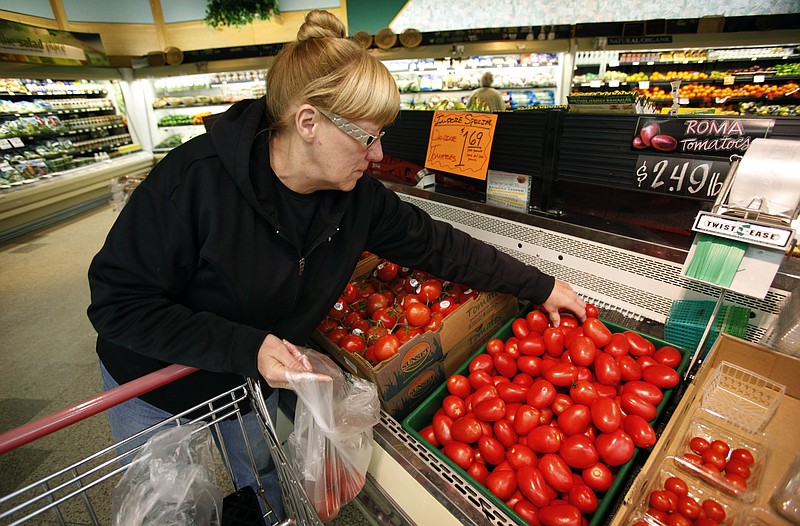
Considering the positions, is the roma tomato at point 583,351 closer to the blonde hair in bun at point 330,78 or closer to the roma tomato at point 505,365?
the roma tomato at point 505,365

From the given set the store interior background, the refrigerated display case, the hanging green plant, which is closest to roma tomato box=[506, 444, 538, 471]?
the store interior background

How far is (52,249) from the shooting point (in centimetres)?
535

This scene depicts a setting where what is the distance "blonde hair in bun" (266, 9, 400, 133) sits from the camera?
0.99 metres

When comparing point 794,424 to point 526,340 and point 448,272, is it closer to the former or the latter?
point 526,340

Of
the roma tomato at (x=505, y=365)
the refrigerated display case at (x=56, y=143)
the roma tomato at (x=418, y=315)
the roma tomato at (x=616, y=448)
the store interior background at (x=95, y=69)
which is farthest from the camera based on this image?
the refrigerated display case at (x=56, y=143)

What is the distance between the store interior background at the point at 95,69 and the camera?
2830 mm

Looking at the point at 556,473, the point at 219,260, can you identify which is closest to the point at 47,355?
the point at 219,260

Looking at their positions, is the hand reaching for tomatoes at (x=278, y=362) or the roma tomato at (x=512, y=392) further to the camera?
the roma tomato at (x=512, y=392)

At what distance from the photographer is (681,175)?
49.5 inches

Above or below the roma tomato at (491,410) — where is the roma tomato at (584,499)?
below

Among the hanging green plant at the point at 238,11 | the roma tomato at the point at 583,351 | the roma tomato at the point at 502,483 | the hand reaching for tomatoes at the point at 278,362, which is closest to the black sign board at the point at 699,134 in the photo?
the roma tomato at the point at 583,351

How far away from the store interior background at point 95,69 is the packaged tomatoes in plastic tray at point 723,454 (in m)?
2.88

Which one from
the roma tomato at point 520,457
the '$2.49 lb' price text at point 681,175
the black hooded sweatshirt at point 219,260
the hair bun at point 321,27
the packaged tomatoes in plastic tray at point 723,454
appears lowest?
the roma tomato at point 520,457

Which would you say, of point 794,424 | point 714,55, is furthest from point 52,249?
point 714,55
